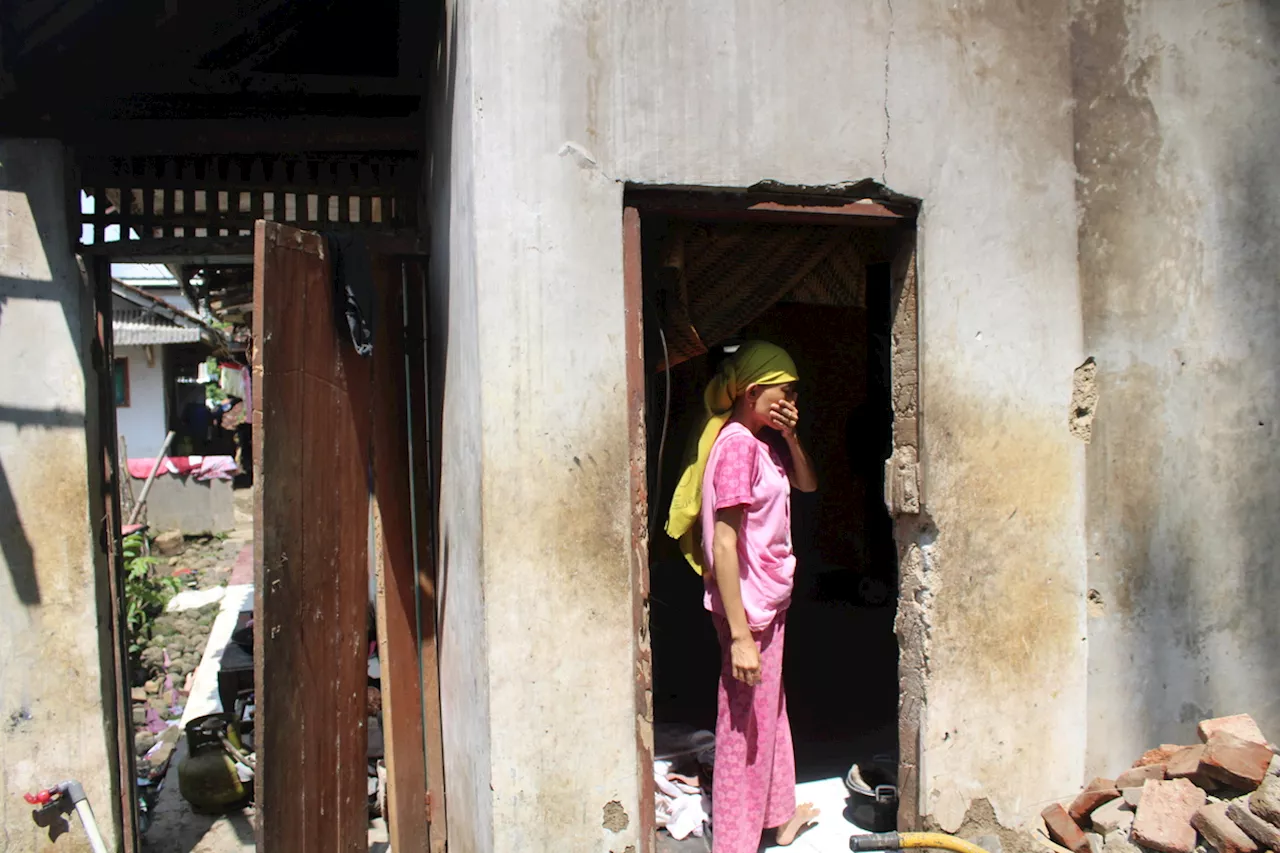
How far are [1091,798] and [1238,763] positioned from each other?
53 cm

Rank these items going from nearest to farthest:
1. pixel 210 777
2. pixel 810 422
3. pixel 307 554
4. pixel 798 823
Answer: pixel 307 554, pixel 798 823, pixel 210 777, pixel 810 422

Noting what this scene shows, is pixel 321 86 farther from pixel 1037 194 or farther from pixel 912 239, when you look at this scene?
pixel 1037 194

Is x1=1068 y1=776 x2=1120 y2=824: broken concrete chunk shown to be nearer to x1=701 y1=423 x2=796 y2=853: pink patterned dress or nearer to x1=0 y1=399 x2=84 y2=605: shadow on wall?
x1=701 y1=423 x2=796 y2=853: pink patterned dress

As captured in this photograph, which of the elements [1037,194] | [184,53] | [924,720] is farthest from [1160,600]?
[184,53]

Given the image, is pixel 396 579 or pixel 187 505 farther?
pixel 187 505

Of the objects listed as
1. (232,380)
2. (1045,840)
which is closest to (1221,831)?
(1045,840)

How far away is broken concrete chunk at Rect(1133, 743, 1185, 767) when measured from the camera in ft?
A: 11.5

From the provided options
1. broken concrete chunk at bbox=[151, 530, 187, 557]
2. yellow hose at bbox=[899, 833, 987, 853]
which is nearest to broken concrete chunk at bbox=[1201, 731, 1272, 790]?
yellow hose at bbox=[899, 833, 987, 853]

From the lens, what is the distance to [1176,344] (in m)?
3.58

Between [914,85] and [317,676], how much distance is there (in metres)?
3.10

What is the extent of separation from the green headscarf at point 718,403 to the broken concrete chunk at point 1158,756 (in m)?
1.93

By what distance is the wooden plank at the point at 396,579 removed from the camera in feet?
12.2

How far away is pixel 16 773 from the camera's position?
12.5 ft

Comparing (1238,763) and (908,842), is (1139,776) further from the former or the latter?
(908,842)
